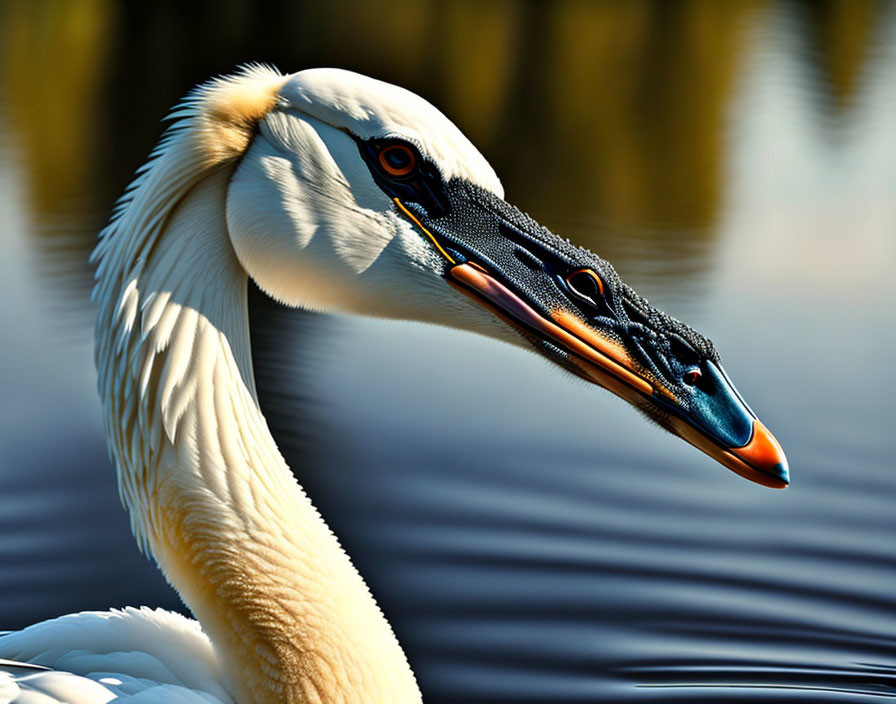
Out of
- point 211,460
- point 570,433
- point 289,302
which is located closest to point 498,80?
point 570,433

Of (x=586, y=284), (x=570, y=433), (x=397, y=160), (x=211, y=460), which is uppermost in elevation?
(x=397, y=160)

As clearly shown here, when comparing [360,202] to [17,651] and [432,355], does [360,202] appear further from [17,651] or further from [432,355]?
[432,355]

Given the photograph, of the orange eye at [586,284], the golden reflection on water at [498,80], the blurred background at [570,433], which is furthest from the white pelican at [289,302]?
the golden reflection on water at [498,80]

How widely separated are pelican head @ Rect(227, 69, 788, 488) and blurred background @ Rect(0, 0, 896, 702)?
185 cm

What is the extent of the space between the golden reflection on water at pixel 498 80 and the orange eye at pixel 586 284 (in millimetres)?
7530

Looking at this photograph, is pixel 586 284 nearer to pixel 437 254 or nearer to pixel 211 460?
pixel 437 254

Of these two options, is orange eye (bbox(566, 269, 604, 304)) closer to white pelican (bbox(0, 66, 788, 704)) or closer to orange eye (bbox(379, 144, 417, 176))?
white pelican (bbox(0, 66, 788, 704))

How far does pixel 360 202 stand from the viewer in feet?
8.68

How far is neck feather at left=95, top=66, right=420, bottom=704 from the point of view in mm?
2576

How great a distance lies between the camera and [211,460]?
2.63m

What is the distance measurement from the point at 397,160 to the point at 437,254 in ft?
0.74

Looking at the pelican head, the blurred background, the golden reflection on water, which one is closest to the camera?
the pelican head

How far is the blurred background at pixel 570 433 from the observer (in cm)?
455

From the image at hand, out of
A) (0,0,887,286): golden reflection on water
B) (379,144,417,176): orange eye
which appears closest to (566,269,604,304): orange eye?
(379,144,417,176): orange eye
